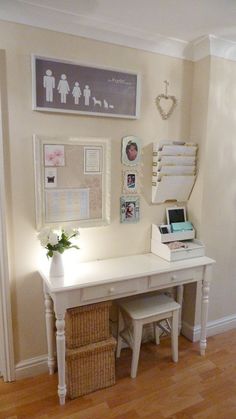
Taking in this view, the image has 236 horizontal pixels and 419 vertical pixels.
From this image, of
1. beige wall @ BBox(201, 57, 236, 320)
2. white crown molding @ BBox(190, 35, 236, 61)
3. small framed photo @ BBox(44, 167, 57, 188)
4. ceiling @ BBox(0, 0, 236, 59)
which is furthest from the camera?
beige wall @ BBox(201, 57, 236, 320)

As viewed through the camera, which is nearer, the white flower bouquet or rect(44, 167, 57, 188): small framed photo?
the white flower bouquet

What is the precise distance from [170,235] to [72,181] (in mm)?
867

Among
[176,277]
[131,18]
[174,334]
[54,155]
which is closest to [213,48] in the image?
[131,18]

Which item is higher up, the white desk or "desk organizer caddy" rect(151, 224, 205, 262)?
"desk organizer caddy" rect(151, 224, 205, 262)

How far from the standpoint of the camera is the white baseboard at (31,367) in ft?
6.49

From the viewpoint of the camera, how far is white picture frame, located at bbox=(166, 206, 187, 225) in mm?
2328

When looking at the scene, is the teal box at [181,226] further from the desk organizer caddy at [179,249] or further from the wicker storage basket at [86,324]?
the wicker storage basket at [86,324]

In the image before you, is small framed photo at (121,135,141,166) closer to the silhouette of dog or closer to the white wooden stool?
the silhouette of dog

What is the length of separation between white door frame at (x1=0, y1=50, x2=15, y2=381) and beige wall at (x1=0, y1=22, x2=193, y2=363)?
0.14 feet

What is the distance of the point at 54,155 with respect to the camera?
188cm

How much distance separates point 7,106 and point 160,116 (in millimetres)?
1107

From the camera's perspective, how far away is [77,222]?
2012 mm

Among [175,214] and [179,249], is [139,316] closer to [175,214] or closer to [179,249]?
[179,249]

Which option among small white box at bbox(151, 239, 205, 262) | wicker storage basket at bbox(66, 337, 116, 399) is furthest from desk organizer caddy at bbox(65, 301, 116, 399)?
small white box at bbox(151, 239, 205, 262)
